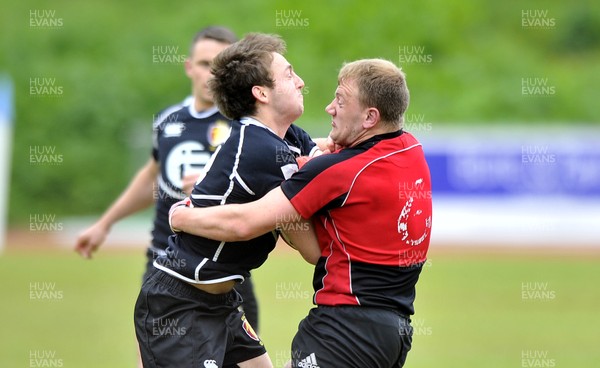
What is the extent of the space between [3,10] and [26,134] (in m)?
9.66

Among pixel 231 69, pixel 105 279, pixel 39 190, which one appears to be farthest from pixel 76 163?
pixel 231 69

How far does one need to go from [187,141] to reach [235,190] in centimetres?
211

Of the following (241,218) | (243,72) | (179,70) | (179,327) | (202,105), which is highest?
(179,70)

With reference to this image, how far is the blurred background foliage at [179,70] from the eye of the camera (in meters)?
22.5

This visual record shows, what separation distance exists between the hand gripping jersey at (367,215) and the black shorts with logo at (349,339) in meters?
0.05

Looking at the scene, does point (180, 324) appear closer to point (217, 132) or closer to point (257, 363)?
point (257, 363)

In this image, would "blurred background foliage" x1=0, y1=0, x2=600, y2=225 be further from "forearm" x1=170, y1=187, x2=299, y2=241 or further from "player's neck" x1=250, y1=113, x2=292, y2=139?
"forearm" x1=170, y1=187, x2=299, y2=241

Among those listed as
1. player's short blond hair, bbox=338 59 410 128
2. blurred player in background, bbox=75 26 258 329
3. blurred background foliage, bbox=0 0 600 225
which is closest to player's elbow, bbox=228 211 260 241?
player's short blond hair, bbox=338 59 410 128

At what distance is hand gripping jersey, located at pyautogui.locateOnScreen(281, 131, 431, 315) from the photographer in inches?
155

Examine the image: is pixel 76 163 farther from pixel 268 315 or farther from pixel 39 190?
pixel 268 315

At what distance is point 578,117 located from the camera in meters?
24.4

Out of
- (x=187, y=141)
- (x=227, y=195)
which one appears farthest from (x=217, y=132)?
(x=227, y=195)

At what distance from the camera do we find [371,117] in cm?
404

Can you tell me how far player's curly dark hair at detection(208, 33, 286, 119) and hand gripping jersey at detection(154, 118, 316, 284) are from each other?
0.11m
